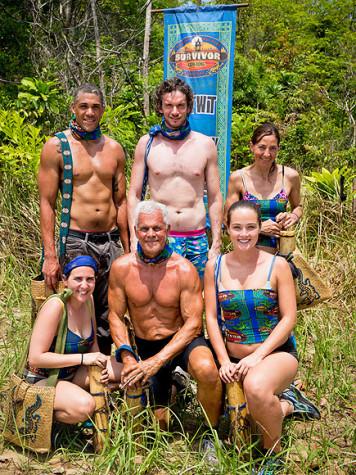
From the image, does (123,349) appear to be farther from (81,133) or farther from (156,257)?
(81,133)

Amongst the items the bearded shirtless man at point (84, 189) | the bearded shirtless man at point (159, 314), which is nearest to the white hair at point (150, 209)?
the bearded shirtless man at point (159, 314)

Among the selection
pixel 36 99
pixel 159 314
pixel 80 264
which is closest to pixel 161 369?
pixel 159 314

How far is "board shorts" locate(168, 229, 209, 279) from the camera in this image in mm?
3820

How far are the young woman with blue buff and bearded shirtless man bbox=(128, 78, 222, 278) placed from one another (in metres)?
0.60

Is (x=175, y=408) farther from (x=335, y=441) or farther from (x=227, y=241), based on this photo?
(x=227, y=241)

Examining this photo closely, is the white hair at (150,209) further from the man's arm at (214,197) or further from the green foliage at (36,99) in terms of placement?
the green foliage at (36,99)

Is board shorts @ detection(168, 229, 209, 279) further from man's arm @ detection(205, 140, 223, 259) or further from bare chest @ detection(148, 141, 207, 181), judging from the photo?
bare chest @ detection(148, 141, 207, 181)

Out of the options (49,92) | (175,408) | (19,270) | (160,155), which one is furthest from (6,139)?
(175,408)

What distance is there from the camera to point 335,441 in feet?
11.1

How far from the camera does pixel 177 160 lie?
3.78m

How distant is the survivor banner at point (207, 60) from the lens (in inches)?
215

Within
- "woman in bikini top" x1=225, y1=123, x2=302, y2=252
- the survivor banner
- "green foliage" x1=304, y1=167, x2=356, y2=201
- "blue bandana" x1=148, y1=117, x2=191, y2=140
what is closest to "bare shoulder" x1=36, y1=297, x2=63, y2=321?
"blue bandana" x1=148, y1=117, x2=191, y2=140

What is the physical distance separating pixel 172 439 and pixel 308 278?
1340 millimetres

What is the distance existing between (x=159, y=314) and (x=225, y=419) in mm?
810
